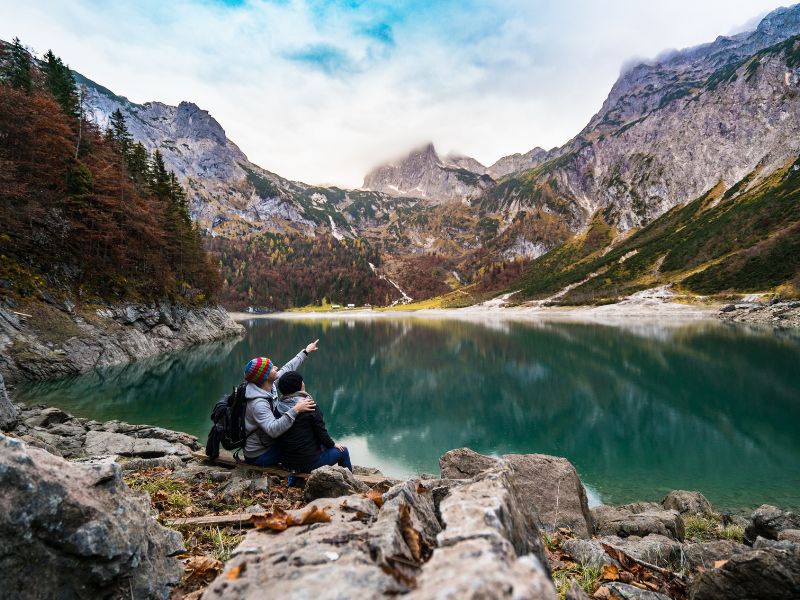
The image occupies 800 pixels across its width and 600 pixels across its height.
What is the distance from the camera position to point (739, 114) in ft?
622

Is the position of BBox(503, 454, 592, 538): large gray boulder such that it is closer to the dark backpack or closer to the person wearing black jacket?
the person wearing black jacket

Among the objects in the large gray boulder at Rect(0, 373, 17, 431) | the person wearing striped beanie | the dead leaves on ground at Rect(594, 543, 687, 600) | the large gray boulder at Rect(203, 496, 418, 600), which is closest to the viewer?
the large gray boulder at Rect(203, 496, 418, 600)

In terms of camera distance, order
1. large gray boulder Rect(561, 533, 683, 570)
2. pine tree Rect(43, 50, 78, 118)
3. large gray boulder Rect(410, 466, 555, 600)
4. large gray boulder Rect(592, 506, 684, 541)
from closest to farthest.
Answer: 1. large gray boulder Rect(410, 466, 555, 600)
2. large gray boulder Rect(561, 533, 683, 570)
3. large gray boulder Rect(592, 506, 684, 541)
4. pine tree Rect(43, 50, 78, 118)

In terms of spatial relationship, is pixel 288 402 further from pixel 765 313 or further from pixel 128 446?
pixel 765 313

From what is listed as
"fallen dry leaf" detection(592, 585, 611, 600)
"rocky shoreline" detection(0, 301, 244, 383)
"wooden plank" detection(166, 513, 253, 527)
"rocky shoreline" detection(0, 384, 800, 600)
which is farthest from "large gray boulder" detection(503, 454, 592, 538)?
"rocky shoreline" detection(0, 301, 244, 383)

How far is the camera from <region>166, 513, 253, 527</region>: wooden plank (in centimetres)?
574

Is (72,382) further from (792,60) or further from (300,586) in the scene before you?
(792,60)

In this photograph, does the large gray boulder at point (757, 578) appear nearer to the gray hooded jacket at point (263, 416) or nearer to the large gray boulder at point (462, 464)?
the large gray boulder at point (462, 464)

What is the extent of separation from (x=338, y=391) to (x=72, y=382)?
19.6 m

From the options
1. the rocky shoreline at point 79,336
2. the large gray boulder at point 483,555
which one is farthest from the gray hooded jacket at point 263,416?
the rocky shoreline at point 79,336

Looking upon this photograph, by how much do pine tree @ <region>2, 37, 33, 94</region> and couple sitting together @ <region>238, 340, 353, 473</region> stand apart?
53.1 metres

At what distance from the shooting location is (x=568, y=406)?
27641 millimetres

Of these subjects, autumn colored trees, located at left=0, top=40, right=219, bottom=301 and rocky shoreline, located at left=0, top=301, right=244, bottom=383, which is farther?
autumn colored trees, located at left=0, top=40, right=219, bottom=301

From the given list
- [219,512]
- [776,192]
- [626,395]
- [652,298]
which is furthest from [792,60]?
[219,512]
